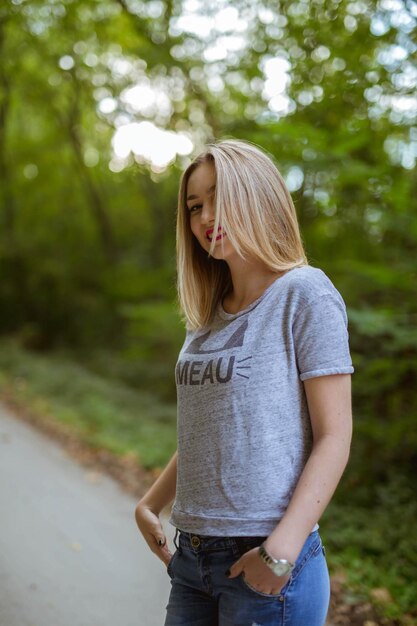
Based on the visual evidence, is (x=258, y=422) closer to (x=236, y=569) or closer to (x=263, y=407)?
(x=263, y=407)

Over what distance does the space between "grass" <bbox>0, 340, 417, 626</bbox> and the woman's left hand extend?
267 cm

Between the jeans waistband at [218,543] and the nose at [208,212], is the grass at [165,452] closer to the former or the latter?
the jeans waistband at [218,543]

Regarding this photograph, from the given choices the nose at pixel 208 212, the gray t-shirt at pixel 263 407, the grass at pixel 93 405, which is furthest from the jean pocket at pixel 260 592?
the grass at pixel 93 405

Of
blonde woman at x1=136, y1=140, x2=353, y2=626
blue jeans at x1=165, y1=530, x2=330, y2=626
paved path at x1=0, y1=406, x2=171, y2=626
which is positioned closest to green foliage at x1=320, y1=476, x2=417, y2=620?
paved path at x1=0, y1=406, x2=171, y2=626

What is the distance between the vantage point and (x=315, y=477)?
1448 mm

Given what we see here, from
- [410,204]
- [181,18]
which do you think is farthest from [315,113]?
[181,18]

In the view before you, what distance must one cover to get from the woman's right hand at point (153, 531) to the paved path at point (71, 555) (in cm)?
204

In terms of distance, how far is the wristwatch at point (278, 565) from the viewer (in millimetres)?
1357

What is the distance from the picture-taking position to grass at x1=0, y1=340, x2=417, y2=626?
13.4 feet

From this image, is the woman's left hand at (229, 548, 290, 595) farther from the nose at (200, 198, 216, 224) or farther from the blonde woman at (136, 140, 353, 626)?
the nose at (200, 198, 216, 224)

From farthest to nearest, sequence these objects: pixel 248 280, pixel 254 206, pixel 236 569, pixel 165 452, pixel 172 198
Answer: pixel 172 198, pixel 165 452, pixel 248 280, pixel 254 206, pixel 236 569

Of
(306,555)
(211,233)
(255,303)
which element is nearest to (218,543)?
(306,555)

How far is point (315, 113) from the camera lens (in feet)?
19.8

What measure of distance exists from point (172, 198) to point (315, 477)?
1454cm
